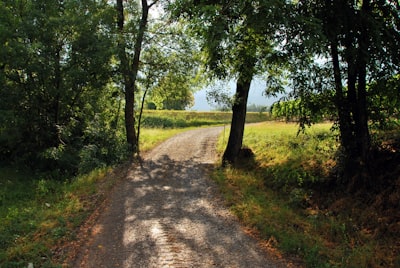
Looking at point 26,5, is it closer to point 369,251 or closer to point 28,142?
point 28,142

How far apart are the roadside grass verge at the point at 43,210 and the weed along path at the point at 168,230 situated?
0.53m

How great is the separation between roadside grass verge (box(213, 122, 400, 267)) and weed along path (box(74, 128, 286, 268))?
0.55 meters

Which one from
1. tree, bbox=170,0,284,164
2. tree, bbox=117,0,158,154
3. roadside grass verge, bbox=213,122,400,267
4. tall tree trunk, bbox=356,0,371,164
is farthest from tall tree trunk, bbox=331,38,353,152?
Result: tree, bbox=117,0,158,154

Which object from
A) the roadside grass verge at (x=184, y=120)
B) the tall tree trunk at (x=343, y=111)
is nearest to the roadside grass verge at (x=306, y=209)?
the tall tree trunk at (x=343, y=111)

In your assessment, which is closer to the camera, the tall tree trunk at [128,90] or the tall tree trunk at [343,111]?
the tall tree trunk at [343,111]

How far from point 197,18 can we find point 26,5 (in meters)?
8.38

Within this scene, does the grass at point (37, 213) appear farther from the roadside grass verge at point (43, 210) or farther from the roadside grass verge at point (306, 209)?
the roadside grass verge at point (306, 209)

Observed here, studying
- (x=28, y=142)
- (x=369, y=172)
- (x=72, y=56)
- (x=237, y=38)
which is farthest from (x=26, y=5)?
(x=369, y=172)

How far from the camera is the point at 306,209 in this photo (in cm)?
863

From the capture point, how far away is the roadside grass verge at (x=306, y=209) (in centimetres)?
613

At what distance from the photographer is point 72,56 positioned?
42.4 feet

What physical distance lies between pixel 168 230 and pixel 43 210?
4.11m

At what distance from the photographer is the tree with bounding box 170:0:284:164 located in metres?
6.82

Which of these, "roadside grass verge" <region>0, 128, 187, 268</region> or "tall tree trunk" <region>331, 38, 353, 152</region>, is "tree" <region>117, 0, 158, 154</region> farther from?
"tall tree trunk" <region>331, 38, 353, 152</region>
